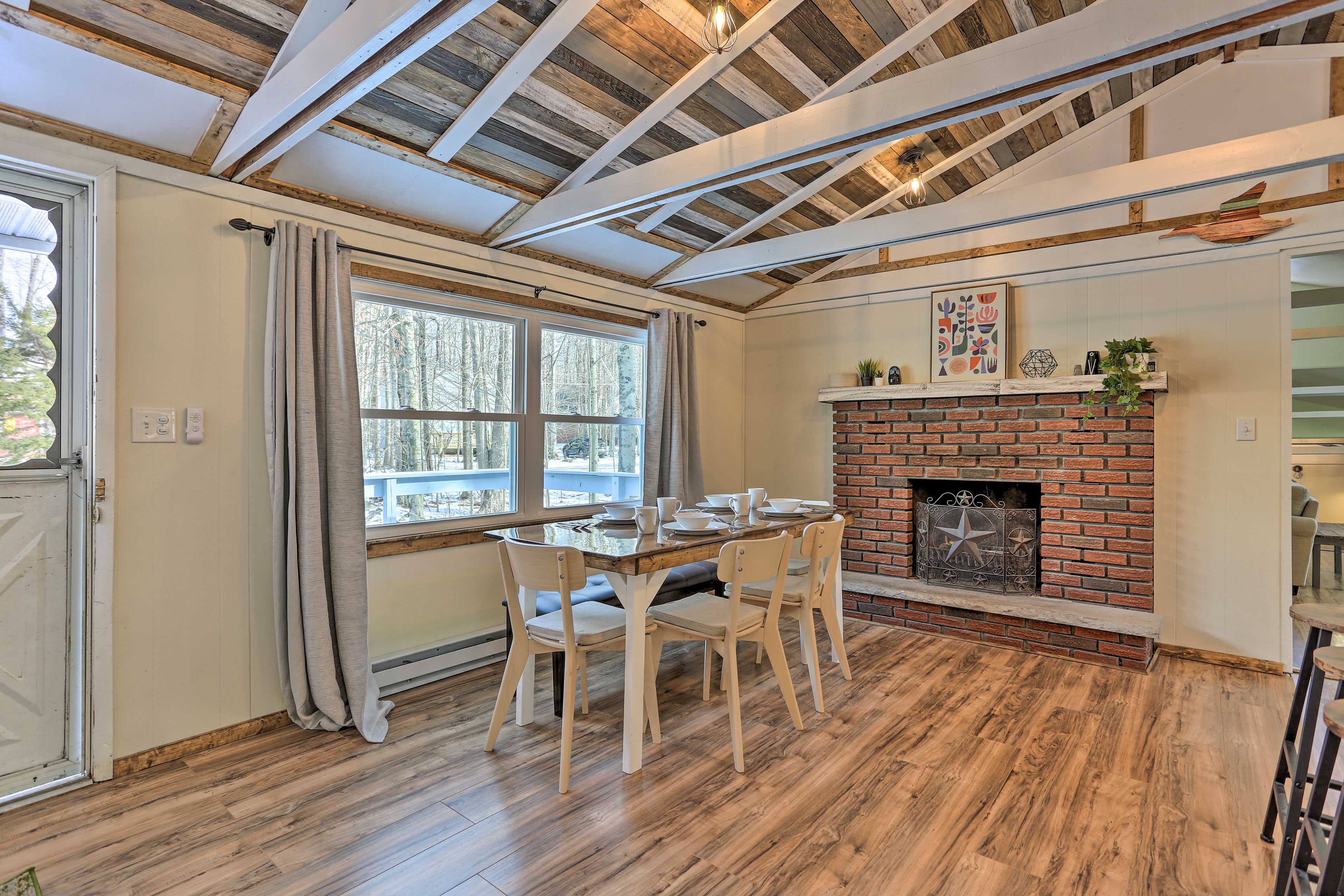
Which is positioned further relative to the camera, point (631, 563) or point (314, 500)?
point (314, 500)

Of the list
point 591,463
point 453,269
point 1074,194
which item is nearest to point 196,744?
point 453,269

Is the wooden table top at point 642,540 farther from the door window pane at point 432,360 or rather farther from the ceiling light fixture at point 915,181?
the ceiling light fixture at point 915,181

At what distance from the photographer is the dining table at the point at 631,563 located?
228cm

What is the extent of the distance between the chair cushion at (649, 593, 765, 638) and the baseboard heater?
3.62ft

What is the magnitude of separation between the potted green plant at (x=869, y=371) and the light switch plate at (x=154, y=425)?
12.5 feet

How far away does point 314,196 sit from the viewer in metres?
2.79

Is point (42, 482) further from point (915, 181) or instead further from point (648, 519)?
point (915, 181)

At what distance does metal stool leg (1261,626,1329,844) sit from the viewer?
72.3 inches

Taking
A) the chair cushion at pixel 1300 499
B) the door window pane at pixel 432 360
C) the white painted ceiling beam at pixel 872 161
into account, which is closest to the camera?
the door window pane at pixel 432 360

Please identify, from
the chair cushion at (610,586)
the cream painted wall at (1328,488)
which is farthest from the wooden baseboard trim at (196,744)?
the cream painted wall at (1328,488)

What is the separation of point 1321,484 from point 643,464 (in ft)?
20.6

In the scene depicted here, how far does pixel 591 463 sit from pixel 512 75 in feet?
7.53

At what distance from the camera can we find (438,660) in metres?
3.19

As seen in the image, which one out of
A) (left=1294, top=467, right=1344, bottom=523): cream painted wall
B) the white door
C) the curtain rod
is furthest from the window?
(left=1294, top=467, right=1344, bottom=523): cream painted wall
